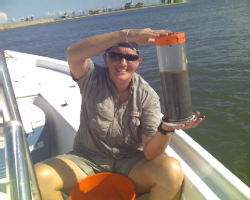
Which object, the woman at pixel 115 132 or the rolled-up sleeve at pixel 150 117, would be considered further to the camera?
the rolled-up sleeve at pixel 150 117

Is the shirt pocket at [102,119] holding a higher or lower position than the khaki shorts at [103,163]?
higher

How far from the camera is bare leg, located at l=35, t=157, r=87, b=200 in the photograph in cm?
170

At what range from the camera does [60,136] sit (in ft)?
9.79

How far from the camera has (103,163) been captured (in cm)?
197

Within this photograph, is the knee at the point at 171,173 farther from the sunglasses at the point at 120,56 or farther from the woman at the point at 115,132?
the sunglasses at the point at 120,56

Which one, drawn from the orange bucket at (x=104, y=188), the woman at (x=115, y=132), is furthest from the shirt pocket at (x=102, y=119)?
the orange bucket at (x=104, y=188)

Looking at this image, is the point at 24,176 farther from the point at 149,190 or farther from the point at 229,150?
the point at 229,150

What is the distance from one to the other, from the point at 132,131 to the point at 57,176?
692 mm

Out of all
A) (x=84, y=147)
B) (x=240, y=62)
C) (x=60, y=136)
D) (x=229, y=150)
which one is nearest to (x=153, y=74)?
(x=240, y=62)

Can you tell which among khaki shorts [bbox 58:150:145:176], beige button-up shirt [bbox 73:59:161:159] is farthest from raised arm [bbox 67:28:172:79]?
khaki shorts [bbox 58:150:145:176]

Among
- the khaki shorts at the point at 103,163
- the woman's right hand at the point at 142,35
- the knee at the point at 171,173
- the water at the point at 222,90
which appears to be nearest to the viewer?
the woman's right hand at the point at 142,35

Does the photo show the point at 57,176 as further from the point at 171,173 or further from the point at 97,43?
the point at 97,43

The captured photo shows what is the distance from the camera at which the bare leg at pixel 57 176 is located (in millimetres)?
1698

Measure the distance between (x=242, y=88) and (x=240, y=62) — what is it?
7.94 ft
